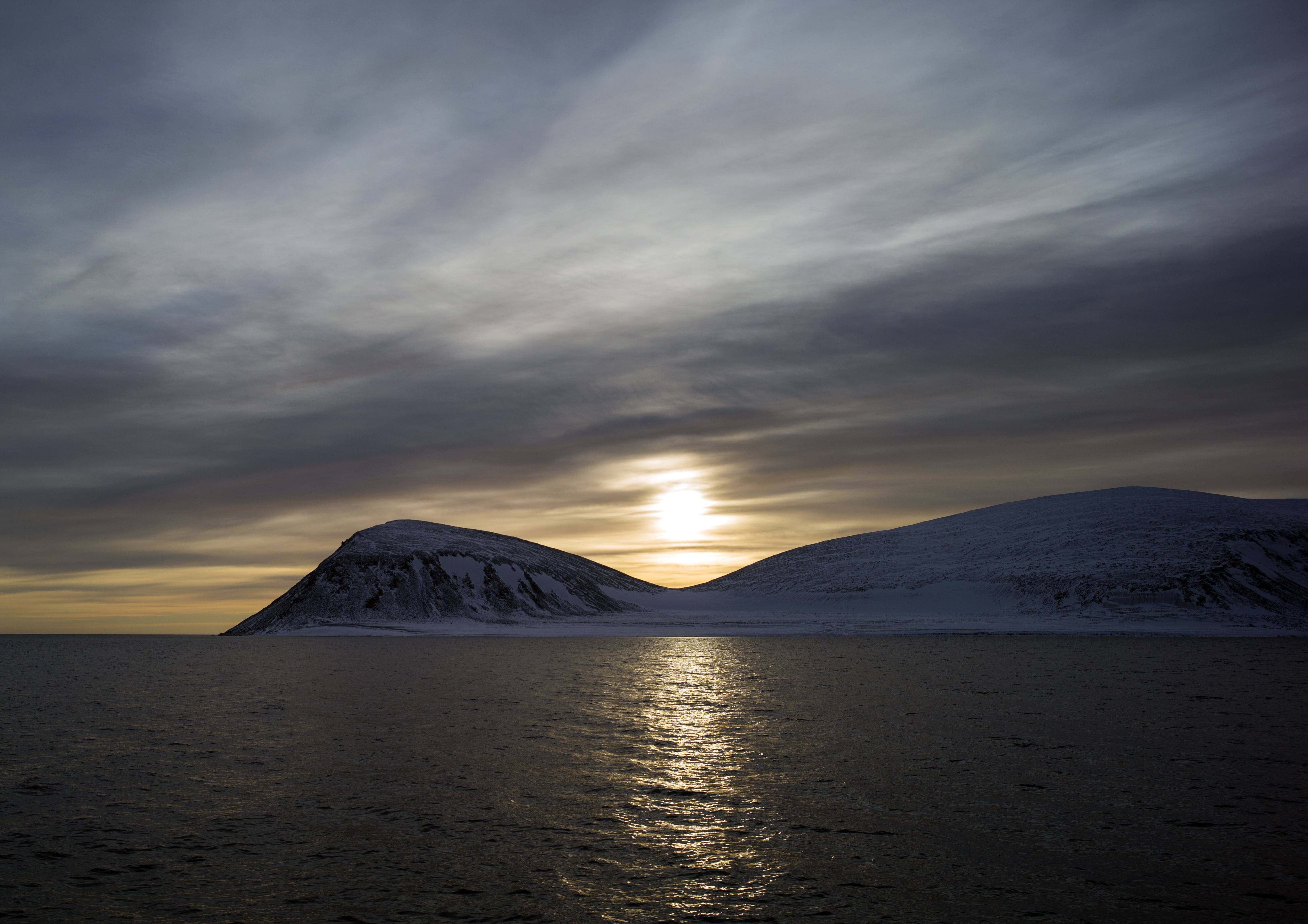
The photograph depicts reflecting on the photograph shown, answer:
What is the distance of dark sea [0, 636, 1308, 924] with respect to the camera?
15.9m

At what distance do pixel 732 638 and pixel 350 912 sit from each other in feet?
526

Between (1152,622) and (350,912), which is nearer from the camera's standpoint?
(350,912)

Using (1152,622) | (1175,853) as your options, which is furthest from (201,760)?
(1152,622)

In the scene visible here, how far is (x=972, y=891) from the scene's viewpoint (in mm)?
16281

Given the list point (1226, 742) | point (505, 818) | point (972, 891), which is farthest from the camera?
point (1226, 742)

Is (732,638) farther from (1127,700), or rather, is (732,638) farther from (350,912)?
(350,912)

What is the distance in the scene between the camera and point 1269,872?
17016mm

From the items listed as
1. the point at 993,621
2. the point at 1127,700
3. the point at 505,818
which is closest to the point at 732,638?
the point at 993,621

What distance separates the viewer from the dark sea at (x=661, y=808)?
1586 centimetres

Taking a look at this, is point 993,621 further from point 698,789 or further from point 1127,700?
point 698,789

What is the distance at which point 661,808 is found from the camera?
908 inches

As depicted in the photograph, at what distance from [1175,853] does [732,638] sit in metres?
156

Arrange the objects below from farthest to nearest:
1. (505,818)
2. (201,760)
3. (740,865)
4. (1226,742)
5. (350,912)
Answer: (1226,742), (201,760), (505,818), (740,865), (350,912)

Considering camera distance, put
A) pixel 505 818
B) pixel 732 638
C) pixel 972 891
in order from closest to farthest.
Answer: pixel 972 891 < pixel 505 818 < pixel 732 638
